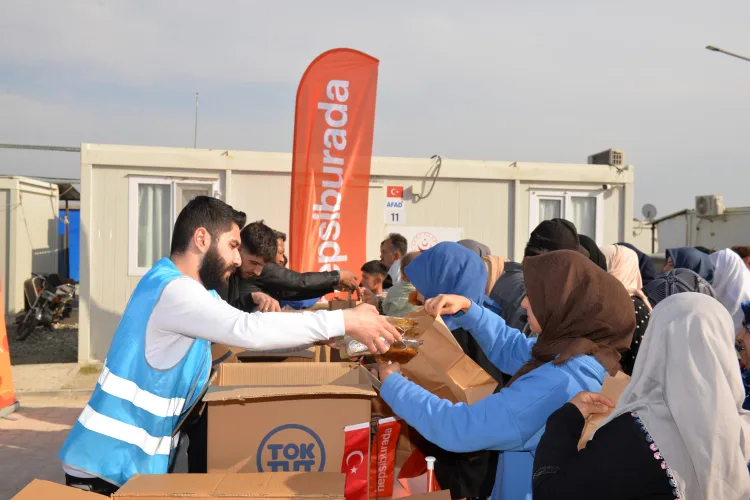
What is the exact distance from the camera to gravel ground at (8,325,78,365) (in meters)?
10.5

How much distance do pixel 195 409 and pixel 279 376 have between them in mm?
393

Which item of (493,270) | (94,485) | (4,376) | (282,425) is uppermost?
Result: (493,270)

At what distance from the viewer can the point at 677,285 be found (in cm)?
471

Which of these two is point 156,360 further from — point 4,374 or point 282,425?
point 4,374

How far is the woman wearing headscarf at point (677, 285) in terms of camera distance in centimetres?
470

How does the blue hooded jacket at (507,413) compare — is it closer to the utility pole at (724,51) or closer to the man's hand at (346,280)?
the man's hand at (346,280)

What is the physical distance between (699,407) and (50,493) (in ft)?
6.20

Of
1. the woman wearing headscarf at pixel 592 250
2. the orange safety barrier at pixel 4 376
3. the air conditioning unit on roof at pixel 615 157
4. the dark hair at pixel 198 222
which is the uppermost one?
the air conditioning unit on roof at pixel 615 157

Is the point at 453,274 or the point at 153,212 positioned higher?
the point at 153,212

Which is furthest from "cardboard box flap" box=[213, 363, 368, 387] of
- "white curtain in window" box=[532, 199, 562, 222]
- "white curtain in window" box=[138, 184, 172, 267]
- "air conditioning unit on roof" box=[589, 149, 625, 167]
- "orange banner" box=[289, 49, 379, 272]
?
"air conditioning unit on roof" box=[589, 149, 625, 167]

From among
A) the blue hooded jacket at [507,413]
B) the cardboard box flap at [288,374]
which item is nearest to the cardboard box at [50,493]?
the cardboard box flap at [288,374]

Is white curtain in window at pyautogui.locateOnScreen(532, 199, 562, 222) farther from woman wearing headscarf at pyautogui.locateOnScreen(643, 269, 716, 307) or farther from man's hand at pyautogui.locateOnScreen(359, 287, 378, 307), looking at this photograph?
woman wearing headscarf at pyautogui.locateOnScreen(643, 269, 716, 307)

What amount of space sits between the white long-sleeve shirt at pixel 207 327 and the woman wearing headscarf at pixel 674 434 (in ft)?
3.28

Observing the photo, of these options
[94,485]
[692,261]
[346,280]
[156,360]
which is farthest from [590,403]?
[692,261]
